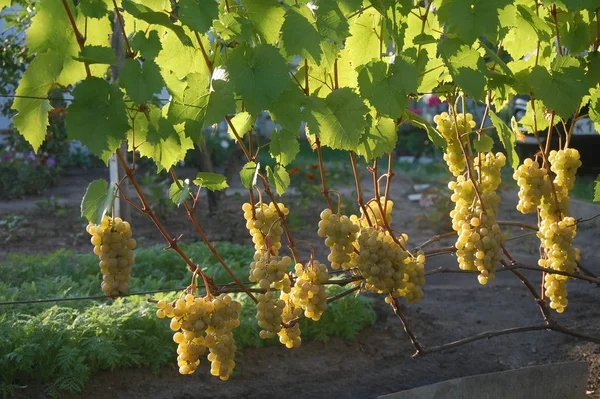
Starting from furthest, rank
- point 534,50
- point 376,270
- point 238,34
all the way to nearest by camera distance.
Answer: point 534,50, point 376,270, point 238,34

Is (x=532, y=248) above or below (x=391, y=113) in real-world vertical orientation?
below

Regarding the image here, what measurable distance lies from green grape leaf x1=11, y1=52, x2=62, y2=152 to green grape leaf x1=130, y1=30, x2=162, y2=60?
0.57ft

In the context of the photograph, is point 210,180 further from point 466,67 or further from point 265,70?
point 466,67

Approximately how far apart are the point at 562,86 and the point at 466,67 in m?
0.32

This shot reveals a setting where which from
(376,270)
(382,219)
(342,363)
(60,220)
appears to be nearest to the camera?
(376,270)

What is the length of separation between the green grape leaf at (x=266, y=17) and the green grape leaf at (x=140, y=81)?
0.78ft

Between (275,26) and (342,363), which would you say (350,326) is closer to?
(342,363)

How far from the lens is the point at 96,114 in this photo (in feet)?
5.09

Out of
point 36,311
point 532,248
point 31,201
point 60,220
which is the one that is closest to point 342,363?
point 36,311

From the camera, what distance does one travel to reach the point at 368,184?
364 inches

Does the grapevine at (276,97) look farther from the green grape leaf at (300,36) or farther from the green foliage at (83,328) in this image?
the green foliage at (83,328)

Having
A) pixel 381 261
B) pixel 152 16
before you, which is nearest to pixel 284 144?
pixel 381 261

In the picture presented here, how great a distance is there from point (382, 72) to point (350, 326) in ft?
8.49

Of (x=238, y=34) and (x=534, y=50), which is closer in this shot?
(x=238, y=34)
